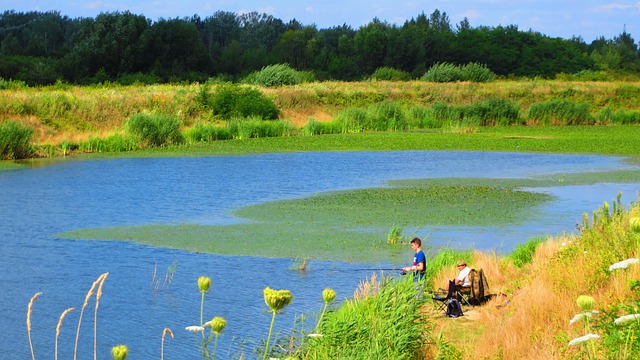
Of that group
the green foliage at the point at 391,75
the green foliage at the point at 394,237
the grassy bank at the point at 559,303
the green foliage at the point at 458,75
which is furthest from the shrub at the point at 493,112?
the grassy bank at the point at 559,303

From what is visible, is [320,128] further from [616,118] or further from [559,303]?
[559,303]

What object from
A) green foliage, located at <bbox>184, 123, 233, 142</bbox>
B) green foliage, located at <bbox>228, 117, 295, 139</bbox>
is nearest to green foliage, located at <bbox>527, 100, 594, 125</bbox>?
green foliage, located at <bbox>228, 117, 295, 139</bbox>

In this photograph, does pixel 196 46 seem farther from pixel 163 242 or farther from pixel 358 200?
pixel 163 242

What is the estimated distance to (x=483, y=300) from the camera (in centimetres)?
1084

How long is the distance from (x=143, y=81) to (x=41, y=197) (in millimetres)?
45217

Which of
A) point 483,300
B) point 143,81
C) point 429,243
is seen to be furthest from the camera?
point 143,81

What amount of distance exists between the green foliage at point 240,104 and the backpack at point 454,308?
31535 millimetres

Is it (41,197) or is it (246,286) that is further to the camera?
(41,197)

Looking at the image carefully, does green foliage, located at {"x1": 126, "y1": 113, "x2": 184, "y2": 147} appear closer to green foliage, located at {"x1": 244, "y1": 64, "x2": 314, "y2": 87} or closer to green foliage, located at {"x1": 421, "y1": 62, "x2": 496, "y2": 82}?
green foliage, located at {"x1": 244, "y1": 64, "x2": 314, "y2": 87}

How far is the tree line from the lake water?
3698cm

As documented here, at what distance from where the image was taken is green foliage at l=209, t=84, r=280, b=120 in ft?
137

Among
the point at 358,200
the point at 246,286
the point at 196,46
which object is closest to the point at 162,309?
the point at 246,286

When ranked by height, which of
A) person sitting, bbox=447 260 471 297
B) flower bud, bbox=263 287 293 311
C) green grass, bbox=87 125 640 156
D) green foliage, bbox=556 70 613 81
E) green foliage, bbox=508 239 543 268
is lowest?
green grass, bbox=87 125 640 156

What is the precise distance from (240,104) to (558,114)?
16.1m
